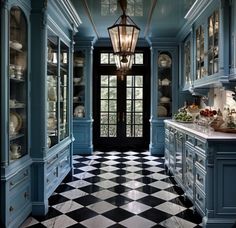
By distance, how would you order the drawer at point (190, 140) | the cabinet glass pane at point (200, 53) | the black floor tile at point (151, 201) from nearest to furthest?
the drawer at point (190, 140) → the black floor tile at point (151, 201) → the cabinet glass pane at point (200, 53)

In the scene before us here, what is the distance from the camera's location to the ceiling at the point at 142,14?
4445 mm

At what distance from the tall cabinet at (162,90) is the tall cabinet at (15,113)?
4.26 metres

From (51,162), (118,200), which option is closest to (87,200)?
(118,200)

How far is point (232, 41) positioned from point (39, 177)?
9.17 feet

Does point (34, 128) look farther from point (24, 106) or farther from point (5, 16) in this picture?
point (5, 16)

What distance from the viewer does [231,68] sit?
11.3 ft

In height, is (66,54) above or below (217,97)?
above

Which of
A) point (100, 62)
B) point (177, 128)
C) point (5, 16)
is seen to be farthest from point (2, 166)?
point (100, 62)

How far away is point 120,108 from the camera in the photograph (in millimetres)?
7816

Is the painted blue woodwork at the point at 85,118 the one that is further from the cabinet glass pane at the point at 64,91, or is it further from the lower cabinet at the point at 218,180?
the lower cabinet at the point at 218,180

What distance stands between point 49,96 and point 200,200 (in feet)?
7.54

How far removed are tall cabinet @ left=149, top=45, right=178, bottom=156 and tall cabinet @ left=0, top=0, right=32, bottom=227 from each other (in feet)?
14.0

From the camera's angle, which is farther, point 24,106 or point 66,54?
point 66,54

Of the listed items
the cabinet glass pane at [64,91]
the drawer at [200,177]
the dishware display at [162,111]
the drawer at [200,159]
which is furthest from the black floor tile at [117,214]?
the dishware display at [162,111]
